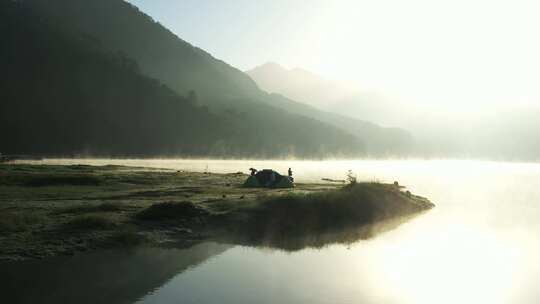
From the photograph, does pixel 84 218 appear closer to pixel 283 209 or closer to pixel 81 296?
pixel 81 296

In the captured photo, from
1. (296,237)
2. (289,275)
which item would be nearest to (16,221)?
(289,275)

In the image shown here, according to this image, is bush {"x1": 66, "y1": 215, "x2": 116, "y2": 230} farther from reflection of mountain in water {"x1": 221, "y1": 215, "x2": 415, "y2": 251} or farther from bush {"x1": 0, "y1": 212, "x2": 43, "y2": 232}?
reflection of mountain in water {"x1": 221, "y1": 215, "x2": 415, "y2": 251}

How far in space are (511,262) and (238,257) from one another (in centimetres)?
2195

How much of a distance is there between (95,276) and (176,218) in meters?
17.0

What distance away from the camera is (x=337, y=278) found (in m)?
31.1

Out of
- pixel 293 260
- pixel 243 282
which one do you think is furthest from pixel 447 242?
pixel 243 282

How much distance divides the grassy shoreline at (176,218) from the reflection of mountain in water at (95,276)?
216cm

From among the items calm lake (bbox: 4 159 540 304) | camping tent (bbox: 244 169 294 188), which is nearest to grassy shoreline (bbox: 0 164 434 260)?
calm lake (bbox: 4 159 540 304)

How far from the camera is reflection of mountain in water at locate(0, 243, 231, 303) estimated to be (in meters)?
25.0

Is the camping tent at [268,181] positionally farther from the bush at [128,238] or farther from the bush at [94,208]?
the bush at [128,238]

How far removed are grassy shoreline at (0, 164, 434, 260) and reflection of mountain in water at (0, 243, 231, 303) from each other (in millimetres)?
2160

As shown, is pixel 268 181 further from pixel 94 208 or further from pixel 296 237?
pixel 94 208

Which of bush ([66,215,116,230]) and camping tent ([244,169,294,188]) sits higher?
camping tent ([244,169,294,188])

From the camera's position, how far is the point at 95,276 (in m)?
28.7
